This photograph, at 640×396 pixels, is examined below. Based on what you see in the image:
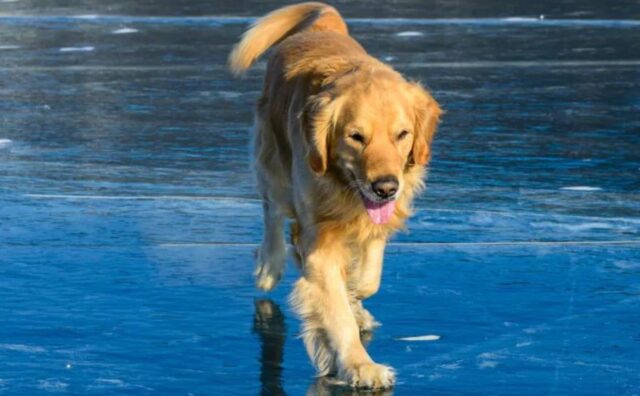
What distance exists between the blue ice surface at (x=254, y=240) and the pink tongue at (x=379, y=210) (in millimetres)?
484

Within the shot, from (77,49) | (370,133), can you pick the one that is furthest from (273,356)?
(77,49)

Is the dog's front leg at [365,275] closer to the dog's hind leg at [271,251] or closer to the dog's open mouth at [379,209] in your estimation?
the dog's open mouth at [379,209]

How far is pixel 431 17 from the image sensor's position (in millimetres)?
15812

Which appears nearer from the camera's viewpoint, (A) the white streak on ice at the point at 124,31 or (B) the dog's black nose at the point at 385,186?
(B) the dog's black nose at the point at 385,186

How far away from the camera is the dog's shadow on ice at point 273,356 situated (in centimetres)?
489

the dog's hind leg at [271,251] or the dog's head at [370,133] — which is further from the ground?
the dog's head at [370,133]

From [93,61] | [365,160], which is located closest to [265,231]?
[365,160]

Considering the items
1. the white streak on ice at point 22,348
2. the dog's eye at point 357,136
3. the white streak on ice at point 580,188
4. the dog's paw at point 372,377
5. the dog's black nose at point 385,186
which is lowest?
the white streak on ice at point 580,188

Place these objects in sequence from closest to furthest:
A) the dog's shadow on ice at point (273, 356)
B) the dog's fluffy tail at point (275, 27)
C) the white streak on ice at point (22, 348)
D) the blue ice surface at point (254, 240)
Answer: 1. the dog's shadow on ice at point (273, 356)
2. the blue ice surface at point (254, 240)
3. the white streak on ice at point (22, 348)
4. the dog's fluffy tail at point (275, 27)

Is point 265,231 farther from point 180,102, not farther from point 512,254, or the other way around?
point 180,102

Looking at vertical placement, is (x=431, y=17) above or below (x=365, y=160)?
below

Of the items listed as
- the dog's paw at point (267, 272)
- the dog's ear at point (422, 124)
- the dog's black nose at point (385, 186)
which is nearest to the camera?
the dog's black nose at point (385, 186)

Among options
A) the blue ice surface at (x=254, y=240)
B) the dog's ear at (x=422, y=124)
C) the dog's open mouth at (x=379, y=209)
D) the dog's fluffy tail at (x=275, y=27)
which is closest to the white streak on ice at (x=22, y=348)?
the blue ice surface at (x=254, y=240)

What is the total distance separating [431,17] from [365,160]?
10.9 metres
